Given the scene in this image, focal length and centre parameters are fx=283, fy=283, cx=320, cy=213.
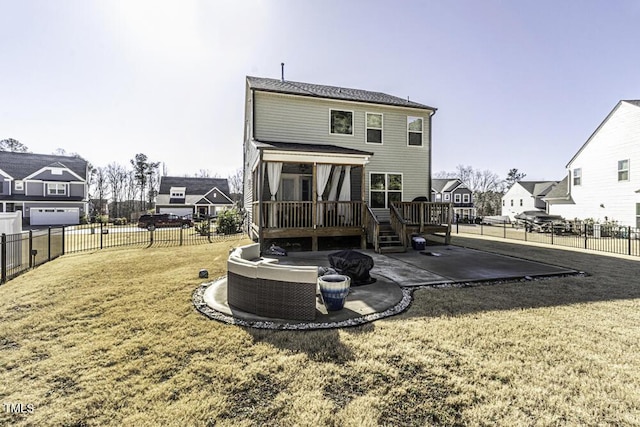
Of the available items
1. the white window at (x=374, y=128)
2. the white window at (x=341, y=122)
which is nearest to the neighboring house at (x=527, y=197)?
the white window at (x=374, y=128)

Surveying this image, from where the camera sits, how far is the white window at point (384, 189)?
44.2 ft

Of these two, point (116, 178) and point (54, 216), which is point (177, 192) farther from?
point (116, 178)

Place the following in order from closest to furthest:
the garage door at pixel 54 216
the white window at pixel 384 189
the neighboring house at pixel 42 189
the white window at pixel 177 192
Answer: the white window at pixel 384 189 < the garage door at pixel 54 216 < the neighboring house at pixel 42 189 < the white window at pixel 177 192

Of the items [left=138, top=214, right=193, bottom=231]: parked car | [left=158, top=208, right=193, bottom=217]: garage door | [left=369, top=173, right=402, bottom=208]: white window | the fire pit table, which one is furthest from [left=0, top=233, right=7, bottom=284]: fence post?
[left=158, top=208, right=193, bottom=217]: garage door

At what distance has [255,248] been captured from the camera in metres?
7.44

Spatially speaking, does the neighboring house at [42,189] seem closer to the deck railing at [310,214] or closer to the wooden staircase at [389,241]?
the deck railing at [310,214]

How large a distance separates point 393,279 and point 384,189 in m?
7.37

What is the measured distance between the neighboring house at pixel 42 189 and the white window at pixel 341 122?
33.9 m

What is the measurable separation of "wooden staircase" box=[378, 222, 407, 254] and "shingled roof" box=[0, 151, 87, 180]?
39.5m

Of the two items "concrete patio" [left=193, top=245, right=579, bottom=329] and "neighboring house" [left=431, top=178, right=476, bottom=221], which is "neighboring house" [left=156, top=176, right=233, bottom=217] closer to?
"neighboring house" [left=431, top=178, right=476, bottom=221]

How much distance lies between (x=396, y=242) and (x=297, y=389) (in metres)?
8.82

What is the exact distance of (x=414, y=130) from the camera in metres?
14.2

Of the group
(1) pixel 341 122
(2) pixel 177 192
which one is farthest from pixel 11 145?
(1) pixel 341 122

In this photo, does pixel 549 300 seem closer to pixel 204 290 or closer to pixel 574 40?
pixel 204 290
